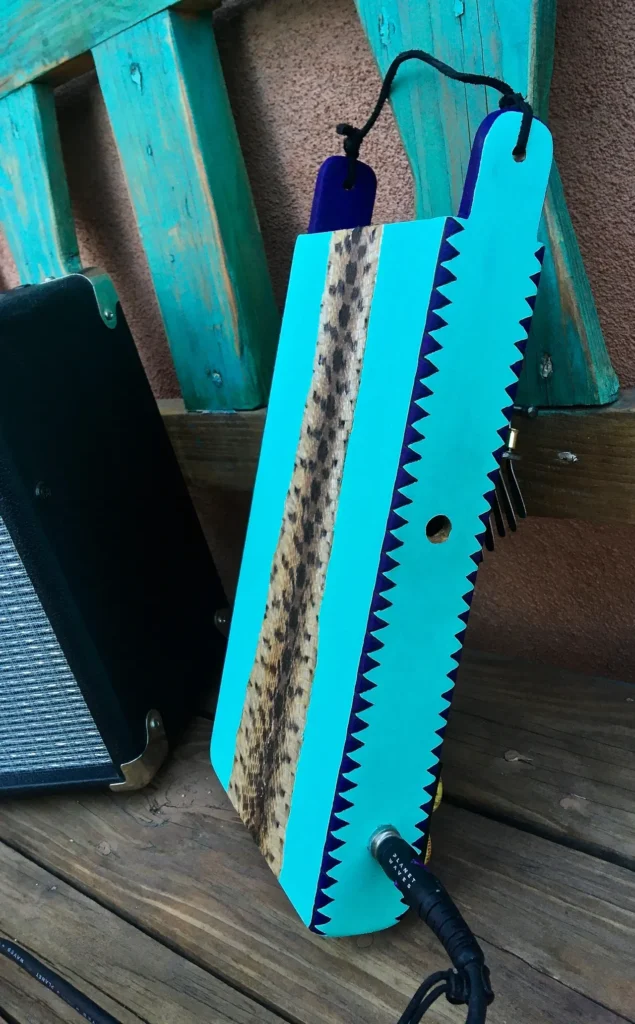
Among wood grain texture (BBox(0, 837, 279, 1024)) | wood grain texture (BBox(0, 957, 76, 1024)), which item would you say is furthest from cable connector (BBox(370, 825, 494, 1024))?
wood grain texture (BBox(0, 957, 76, 1024))

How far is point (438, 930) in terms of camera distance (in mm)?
492

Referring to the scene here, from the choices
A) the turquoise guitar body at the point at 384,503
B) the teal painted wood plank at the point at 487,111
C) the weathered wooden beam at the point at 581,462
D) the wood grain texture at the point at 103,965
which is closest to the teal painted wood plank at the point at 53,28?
the teal painted wood plank at the point at 487,111

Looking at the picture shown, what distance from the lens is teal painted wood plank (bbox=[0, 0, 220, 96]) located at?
0.83 m

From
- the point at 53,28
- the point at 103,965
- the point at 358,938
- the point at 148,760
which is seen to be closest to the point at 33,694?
the point at 148,760

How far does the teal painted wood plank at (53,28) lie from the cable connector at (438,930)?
0.82 m

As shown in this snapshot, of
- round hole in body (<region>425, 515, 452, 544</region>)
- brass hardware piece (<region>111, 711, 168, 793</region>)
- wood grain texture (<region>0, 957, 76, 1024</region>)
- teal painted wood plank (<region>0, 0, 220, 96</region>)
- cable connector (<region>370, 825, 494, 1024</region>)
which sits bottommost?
wood grain texture (<region>0, 957, 76, 1024</region>)

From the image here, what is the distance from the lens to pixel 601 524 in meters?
0.82

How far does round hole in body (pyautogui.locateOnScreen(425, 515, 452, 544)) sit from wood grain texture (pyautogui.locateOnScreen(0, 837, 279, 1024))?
1.22 feet

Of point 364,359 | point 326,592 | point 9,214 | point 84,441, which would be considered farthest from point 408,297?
point 9,214

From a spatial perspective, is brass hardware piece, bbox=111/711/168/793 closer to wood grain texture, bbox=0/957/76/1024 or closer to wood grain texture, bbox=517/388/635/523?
wood grain texture, bbox=0/957/76/1024

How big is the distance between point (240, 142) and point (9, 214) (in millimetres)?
342

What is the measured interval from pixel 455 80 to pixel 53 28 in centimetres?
53

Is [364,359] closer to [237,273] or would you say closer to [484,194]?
[484,194]

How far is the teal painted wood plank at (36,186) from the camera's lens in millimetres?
955
